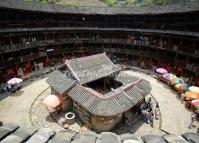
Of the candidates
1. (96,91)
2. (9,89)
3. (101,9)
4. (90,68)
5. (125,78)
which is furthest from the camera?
(101,9)

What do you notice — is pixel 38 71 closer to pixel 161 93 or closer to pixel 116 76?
pixel 116 76

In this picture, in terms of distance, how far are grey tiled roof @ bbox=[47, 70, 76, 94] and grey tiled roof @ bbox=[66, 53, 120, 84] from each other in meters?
1.56

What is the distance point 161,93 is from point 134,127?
12.7 metres

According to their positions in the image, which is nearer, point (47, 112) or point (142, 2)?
point (47, 112)

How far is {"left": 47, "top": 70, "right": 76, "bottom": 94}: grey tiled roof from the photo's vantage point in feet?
96.8

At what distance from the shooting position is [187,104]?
105ft

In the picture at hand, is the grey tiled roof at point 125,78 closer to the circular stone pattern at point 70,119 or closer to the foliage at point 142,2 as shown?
the circular stone pattern at point 70,119

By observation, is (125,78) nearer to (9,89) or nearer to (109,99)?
(109,99)

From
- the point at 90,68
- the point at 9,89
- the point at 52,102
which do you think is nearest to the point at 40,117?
the point at 52,102

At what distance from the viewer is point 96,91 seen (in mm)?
31859

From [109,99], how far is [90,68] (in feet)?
31.8

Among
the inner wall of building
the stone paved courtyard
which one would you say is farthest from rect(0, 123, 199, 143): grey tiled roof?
the inner wall of building

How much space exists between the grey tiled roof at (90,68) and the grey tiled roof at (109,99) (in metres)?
2.67

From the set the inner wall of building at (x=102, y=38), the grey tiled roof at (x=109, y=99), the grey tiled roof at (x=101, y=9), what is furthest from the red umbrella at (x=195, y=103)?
the grey tiled roof at (x=101, y=9)
